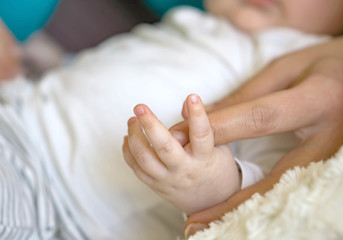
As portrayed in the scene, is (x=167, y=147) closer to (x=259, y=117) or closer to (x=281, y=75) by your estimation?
(x=259, y=117)

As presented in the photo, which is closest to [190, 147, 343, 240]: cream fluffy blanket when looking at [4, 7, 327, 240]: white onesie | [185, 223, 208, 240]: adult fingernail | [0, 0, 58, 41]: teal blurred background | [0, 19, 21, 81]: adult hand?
[185, 223, 208, 240]: adult fingernail

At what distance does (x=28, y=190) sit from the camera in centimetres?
68

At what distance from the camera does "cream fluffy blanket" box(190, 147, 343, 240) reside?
15.1 inches

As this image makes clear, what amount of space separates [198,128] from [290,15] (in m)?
0.53

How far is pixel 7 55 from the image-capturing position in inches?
40.1

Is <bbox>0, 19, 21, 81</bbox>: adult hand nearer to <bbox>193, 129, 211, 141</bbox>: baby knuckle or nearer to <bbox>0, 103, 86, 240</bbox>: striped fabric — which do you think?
<bbox>0, 103, 86, 240</bbox>: striped fabric

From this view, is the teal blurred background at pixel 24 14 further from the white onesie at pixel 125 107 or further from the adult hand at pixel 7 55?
the white onesie at pixel 125 107

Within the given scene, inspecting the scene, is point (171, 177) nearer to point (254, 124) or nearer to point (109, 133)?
point (254, 124)

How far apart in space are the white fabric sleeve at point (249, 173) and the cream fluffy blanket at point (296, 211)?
9 centimetres

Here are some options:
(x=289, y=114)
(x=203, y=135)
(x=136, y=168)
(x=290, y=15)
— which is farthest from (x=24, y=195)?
(x=290, y=15)

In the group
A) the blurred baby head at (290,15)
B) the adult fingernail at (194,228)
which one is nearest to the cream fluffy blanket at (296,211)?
the adult fingernail at (194,228)

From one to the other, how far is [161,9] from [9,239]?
94 centimetres

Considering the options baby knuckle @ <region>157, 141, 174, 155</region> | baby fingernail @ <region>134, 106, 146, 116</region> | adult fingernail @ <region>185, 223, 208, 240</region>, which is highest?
baby fingernail @ <region>134, 106, 146, 116</region>

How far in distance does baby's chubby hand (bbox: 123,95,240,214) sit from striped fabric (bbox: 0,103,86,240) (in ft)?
0.74
